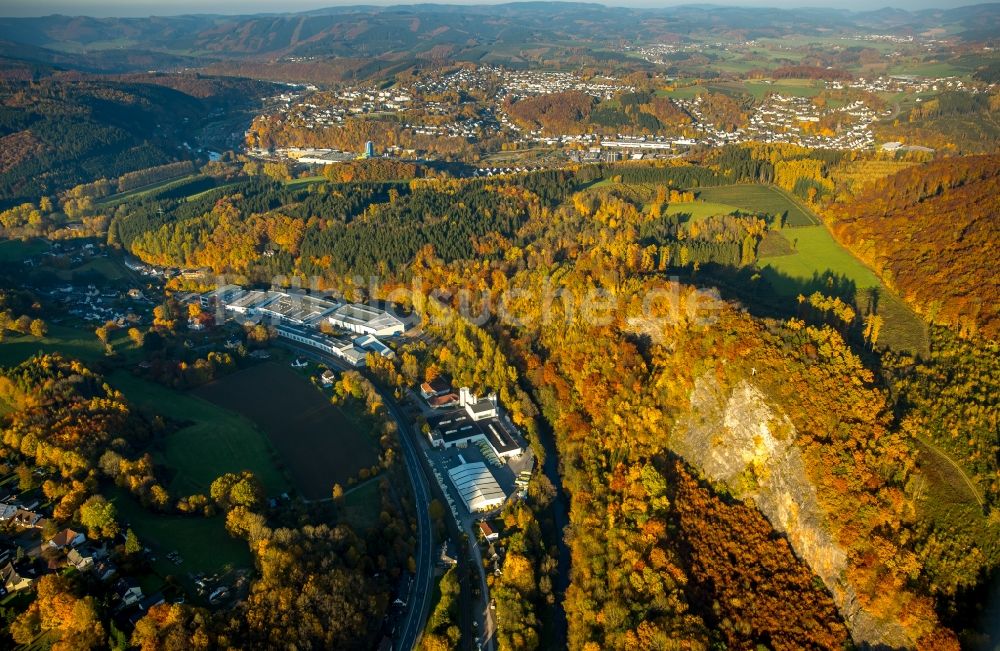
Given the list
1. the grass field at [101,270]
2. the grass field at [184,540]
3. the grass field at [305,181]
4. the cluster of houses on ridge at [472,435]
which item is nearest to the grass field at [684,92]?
the grass field at [305,181]

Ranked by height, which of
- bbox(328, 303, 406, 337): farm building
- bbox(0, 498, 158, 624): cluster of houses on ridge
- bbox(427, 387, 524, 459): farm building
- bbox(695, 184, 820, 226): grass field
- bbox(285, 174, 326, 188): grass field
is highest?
bbox(695, 184, 820, 226): grass field

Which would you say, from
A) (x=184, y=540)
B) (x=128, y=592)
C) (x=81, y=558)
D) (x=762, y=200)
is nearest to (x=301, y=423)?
(x=184, y=540)

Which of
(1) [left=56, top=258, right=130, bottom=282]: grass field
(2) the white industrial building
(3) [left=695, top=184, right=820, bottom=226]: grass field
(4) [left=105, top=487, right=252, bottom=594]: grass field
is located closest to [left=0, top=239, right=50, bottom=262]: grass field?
(1) [left=56, top=258, right=130, bottom=282]: grass field

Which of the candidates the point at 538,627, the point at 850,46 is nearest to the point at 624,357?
the point at 538,627

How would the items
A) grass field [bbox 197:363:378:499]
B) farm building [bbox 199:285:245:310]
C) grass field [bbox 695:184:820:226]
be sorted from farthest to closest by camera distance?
grass field [bbox 695:184:820:226], farm building [bbox 199:285:245:310], grass field [bbox 197:363:378:499]

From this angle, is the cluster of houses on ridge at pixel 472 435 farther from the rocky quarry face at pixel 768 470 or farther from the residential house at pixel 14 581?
the residential house at pixel 14 581

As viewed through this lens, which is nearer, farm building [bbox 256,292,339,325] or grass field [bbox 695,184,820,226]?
farm building [bbox 256,292,339,325]

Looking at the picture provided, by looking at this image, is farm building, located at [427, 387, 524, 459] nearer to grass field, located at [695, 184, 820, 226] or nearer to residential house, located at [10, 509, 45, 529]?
residential house, located at [10, 509, 45, 529]

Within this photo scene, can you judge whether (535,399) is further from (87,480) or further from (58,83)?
(58,83)
